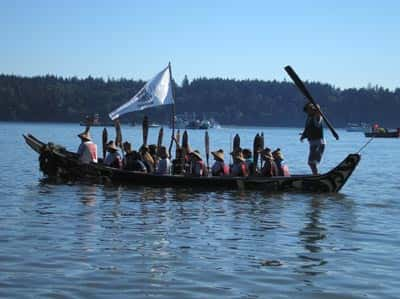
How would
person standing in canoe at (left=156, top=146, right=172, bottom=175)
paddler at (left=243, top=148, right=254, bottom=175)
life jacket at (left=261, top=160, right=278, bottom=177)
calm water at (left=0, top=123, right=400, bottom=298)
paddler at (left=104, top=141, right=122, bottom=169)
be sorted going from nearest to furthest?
calm water at (left=0, top=123, right=400, bottom=298) < life jacket at (left=261, top=160, right=278, bottom=177) < person standing in canoe at (left=156, top=146, right=172, bottom=175) < paddler at (left=243, top=148, right=254, bottom=175) < paddler at (left=104, top=141, right=122, bottom=169)

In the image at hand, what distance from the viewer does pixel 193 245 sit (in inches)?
589

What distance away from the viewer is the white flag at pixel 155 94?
1081 inches

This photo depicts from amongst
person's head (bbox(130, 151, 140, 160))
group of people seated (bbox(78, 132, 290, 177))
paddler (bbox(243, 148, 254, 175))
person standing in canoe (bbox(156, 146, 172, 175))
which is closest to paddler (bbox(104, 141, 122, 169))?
group of people seated (bbox(78, 132, 290, 177))

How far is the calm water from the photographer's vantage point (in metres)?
11.8

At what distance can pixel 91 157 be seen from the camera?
26.6 m

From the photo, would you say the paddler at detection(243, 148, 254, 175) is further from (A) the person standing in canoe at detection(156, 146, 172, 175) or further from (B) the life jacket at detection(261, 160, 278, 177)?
(A) the person standing in canoe at detection(156, 146, 172, 175)

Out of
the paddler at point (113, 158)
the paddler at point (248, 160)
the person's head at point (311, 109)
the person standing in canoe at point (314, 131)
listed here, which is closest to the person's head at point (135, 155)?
the paddler at point (113, 158)

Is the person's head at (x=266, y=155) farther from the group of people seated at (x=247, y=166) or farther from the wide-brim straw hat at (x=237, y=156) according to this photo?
the wide-brim straw hat at (x=237, y=156)

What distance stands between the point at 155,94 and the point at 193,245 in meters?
13.5

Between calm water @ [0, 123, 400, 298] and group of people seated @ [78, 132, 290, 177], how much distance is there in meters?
1.13

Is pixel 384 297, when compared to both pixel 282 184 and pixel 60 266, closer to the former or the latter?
pixel 60 266

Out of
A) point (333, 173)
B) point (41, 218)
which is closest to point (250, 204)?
point (333, 173)

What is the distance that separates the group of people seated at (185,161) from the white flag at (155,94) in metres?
1.50

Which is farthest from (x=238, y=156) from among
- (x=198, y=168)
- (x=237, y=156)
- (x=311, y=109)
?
(x=311, y=109)
